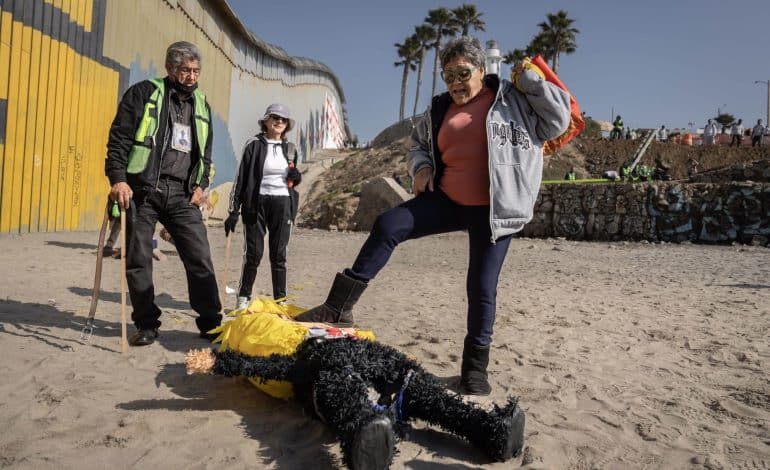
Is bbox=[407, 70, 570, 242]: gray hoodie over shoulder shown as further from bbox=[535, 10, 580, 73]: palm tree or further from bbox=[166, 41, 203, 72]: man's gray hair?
bbox=[535, 10, 580, 73]: palm tree

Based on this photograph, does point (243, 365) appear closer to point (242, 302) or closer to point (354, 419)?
point (354, 419)

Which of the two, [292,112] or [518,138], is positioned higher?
[292,112]

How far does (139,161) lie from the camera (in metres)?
3.65

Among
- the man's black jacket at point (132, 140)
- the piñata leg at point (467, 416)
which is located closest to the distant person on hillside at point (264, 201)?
the man's black jacket at point (132, 140)

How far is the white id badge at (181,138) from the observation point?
384cm

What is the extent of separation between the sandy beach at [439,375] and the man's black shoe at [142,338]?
0.30 feet

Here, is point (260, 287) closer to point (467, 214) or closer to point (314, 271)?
point (314, 271)

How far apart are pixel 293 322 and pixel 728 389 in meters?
2.30

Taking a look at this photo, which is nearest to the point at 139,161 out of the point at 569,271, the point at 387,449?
the point at 387,449

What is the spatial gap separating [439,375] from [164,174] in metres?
2.15

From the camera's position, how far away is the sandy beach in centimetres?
229

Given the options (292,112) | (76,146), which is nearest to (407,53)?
(292,112)

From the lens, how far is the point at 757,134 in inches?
1064

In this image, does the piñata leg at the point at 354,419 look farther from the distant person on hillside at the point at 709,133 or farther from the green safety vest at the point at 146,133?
the distant person on hillside at the point at 709,133
